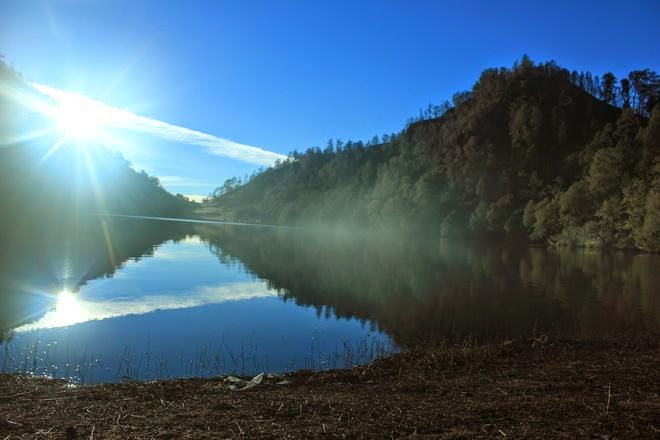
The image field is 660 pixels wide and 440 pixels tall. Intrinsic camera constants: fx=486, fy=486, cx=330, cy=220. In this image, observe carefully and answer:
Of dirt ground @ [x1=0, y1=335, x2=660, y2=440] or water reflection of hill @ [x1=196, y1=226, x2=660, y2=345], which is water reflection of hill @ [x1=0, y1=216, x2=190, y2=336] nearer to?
dirt ground @ [x1=0, y1=335, x2=660, y2=440]

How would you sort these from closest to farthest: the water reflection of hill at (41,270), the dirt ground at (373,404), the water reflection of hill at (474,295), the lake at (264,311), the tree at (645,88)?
1. the dirt ground at (373,404)
2. the lake at (264,311)
3. the water reflection of hill at (474,295)
4. the water reflection of hill at (41,270)
5. the tree at (645,88)

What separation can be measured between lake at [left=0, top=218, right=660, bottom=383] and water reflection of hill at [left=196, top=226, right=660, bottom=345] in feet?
0.39

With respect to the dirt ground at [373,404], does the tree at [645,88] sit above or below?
above

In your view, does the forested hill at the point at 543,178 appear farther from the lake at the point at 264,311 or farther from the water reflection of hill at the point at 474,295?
the lake at the point at 264,311

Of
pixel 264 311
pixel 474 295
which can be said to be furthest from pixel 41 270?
pixel 474 295

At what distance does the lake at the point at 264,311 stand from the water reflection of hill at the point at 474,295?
120mm

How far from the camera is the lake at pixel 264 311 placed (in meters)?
17.7

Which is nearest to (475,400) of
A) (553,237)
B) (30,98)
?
(553,237)

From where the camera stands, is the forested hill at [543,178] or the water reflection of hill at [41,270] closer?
the water reflection of hill at [41,270]

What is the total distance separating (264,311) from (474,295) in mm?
15879

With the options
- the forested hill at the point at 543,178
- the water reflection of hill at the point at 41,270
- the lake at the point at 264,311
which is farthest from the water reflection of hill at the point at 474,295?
the forested hill at the point at 543,178

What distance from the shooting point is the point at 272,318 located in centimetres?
2580

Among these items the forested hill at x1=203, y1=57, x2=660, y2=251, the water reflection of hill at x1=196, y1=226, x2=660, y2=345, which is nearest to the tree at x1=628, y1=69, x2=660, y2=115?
the forested hill at x1=203, y1=57, x2=660, y2=251

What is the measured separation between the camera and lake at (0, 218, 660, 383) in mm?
17677
